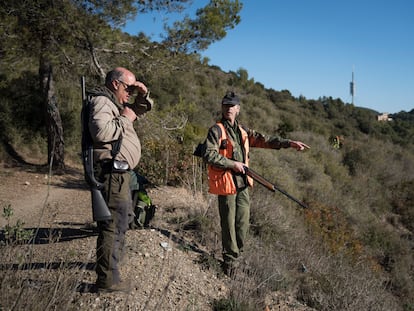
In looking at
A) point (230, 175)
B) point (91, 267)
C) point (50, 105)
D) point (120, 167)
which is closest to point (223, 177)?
point (230, 175)

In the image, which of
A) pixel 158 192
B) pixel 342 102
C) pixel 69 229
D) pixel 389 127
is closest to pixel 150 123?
pixel 158 192

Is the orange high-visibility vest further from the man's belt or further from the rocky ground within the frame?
the man's belt

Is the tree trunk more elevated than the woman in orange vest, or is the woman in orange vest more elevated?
the tree trunk

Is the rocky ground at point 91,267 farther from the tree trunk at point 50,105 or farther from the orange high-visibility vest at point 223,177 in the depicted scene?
the tree trunk at point 50,105

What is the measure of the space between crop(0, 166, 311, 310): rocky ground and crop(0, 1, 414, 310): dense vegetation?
459 mm

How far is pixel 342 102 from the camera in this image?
134 feet

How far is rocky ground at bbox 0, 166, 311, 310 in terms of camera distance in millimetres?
2199

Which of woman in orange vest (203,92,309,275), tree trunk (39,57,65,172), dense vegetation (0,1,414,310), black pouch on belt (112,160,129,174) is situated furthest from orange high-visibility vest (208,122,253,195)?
tree trunk (39,57,65,172)

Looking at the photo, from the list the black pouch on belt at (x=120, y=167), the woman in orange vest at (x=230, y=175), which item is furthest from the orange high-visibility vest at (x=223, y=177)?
the black pouch on belt at (x=120, y=167)

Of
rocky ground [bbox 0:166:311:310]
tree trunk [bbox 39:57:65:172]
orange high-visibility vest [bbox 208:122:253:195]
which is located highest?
tree trunk [bbox 39:57:65:172]

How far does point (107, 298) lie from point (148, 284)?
53cm

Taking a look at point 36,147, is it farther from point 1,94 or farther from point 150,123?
point 150,123

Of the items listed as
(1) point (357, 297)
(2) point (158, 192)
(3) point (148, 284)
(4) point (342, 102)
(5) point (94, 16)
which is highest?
(4) point (342, 102)

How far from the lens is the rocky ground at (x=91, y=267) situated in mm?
2199
